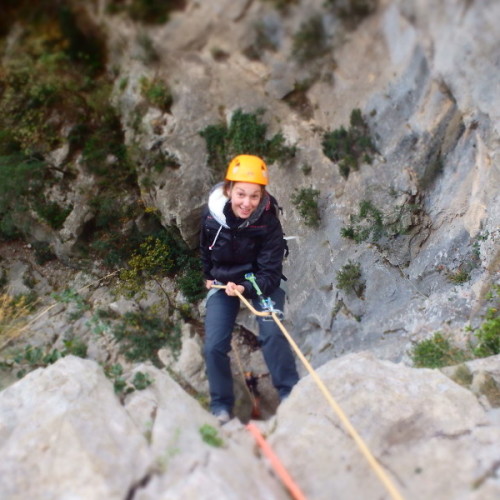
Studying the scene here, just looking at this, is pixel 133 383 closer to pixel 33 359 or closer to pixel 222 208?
pixel 33 359

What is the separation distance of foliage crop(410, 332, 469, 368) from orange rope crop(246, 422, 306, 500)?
2.23 metres

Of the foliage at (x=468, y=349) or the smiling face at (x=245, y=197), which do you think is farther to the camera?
the foliage at (x=468, y=349)

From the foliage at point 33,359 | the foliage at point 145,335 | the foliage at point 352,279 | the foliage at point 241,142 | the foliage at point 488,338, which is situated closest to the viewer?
the foliage at point 488,338

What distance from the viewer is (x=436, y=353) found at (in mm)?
5301

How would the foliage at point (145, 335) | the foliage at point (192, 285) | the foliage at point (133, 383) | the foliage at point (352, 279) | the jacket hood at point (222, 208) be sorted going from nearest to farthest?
the foliage at point (133, 383), the jacket hood at point (222, 208), the foliage at point (145, 335), the foliage at point (352, 279), the foliage at point (192, 285)

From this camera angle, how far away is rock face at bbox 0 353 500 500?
3271 millimetres

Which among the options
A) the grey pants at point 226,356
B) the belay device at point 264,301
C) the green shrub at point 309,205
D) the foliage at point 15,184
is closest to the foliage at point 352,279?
the green shrub at point 309,205

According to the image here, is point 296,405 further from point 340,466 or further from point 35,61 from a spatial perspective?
point 35,61

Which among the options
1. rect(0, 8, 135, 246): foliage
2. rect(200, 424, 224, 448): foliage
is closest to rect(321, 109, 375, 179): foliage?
rect(0, 8, 135, 246): foliage

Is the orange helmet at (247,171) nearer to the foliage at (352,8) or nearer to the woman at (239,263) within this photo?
the woman at (239,263)

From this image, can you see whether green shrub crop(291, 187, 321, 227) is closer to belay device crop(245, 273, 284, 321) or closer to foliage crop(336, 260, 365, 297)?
foliage crop(336, 260, 365, 297)

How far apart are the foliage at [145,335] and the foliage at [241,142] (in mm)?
3155

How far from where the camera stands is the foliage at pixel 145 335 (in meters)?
6.75

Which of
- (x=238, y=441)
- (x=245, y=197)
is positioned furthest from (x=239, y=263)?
(x=238, y=441)
